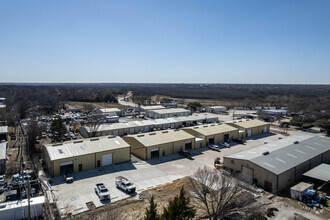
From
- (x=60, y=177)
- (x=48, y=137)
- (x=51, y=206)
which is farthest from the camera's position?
(x=48, y=137)

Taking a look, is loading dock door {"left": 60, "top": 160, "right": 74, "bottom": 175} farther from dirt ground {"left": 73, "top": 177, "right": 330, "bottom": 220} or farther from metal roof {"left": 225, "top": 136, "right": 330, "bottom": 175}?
metal roof {"left": 225, "top": 136, "right": 330, "bottom": 175}

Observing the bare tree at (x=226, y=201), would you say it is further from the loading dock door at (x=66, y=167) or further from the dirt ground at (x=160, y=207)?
the loading dock door at (x=66, y=167)

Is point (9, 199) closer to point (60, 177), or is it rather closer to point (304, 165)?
point (60, 177)

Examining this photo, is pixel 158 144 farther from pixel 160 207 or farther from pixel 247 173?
pixel 160 207

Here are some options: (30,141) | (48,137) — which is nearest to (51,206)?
(30,141)

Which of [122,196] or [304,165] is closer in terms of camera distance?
[122,196]

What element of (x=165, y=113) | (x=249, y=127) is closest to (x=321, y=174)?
(x=249, y=127)
